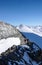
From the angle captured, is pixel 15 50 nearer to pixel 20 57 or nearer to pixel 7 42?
pixel 20 57

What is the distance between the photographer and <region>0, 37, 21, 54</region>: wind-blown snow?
1614 inches

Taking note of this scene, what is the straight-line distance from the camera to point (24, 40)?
45.4m

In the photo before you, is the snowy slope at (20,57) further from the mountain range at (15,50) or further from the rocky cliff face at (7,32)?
the rocky cliff face at (7,32)

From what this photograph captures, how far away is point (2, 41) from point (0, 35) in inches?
90.7

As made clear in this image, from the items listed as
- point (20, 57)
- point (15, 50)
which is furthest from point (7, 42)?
point (20, 57)

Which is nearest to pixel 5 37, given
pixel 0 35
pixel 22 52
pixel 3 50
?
pixel 0 35

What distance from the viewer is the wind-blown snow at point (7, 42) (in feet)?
135

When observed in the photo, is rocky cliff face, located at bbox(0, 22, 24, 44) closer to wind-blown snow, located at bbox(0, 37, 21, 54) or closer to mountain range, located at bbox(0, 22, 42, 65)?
mountain range, located at bbox(0, 22, 42, 65)

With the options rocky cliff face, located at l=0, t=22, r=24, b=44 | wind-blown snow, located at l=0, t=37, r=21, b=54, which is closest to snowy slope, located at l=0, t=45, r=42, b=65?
wind-blown snow, located at l=0, t=37, r=21, b=54

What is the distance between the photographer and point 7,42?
138ft

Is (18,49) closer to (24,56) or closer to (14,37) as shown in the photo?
(24,56)

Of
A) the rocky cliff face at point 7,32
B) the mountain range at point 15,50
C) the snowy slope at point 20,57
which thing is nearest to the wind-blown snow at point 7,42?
the mountain range at point 15,50

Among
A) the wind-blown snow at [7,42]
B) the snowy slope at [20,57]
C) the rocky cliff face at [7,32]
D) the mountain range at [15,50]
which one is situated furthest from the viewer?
the rocky cliff face at [7,32]

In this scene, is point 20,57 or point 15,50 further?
point 15,50
